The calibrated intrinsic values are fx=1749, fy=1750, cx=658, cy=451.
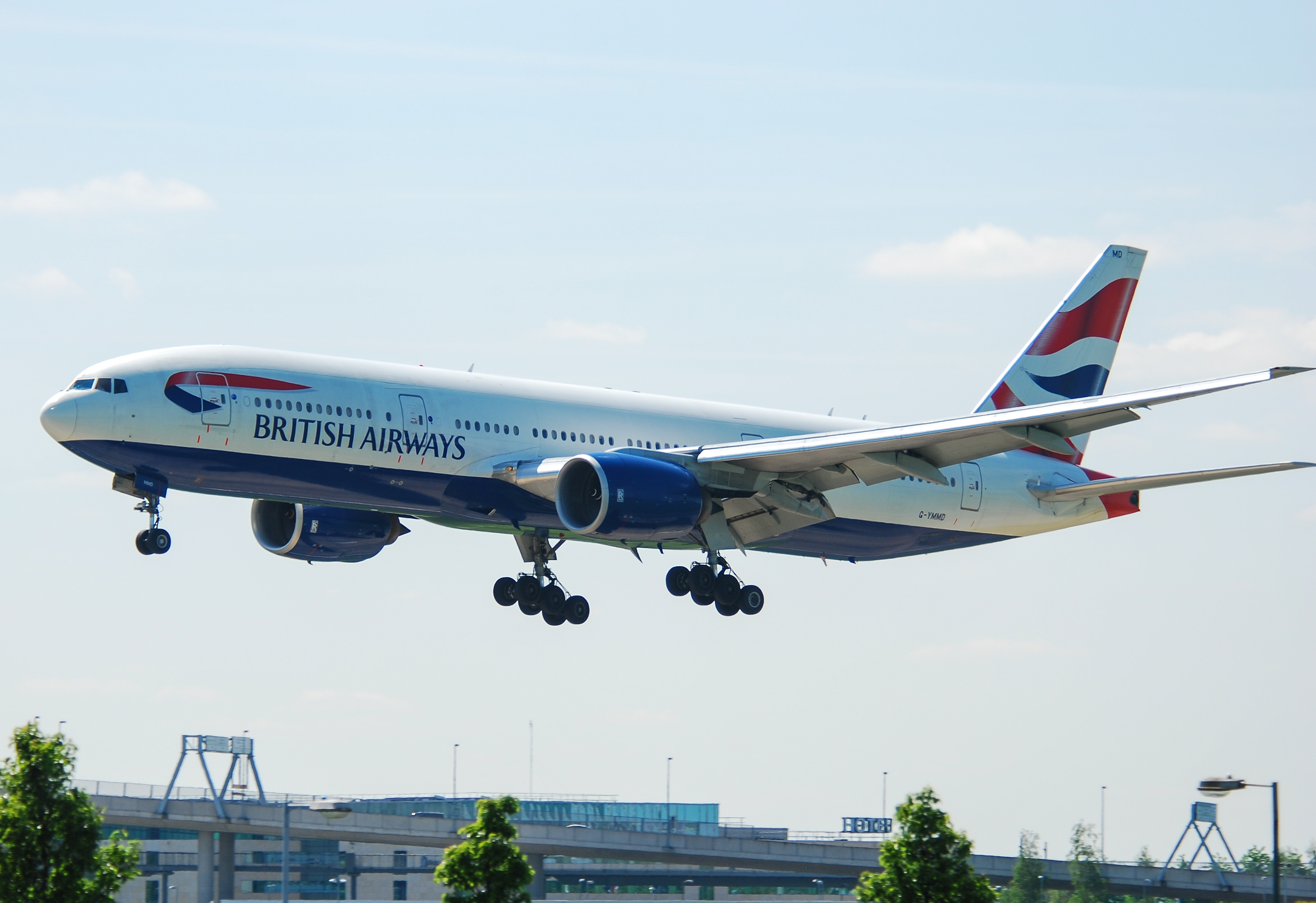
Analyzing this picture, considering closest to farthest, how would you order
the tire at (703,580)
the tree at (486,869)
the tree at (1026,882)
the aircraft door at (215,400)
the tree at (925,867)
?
the tree at (486,869), the tree at (925,867), the aircraft door at (215,400), the tire at (703,580), the tree at (1026,882)

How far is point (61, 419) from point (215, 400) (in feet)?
11.2

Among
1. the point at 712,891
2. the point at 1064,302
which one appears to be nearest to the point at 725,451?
the point at 1064,302

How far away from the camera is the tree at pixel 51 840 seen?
3381cm

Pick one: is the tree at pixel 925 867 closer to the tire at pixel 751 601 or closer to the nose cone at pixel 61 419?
the tire at pixel 751 601

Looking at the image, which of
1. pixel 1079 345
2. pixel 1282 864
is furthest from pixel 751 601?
pixel 1282 864

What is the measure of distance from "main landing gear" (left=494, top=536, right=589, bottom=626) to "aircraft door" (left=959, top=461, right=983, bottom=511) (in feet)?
38.7

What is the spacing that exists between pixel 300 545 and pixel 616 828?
1701 inches

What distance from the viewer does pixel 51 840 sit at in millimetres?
34375

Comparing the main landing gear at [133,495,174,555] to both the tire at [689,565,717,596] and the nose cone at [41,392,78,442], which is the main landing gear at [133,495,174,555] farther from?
Answer: the tire at [689,565,717,596]

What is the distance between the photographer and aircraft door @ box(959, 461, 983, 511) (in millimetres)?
52656

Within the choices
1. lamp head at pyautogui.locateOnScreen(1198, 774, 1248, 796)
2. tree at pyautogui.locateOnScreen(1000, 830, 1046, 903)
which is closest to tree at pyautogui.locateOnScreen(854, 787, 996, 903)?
lamp head at pyautogui.locateOnScreen(1198, 774, 1248, 796)

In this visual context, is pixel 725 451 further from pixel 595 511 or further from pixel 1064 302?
pixel 1064 302

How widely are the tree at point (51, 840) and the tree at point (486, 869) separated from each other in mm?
6242

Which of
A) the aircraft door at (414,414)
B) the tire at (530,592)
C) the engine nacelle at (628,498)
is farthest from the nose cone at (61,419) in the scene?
the tire at (530,592)
